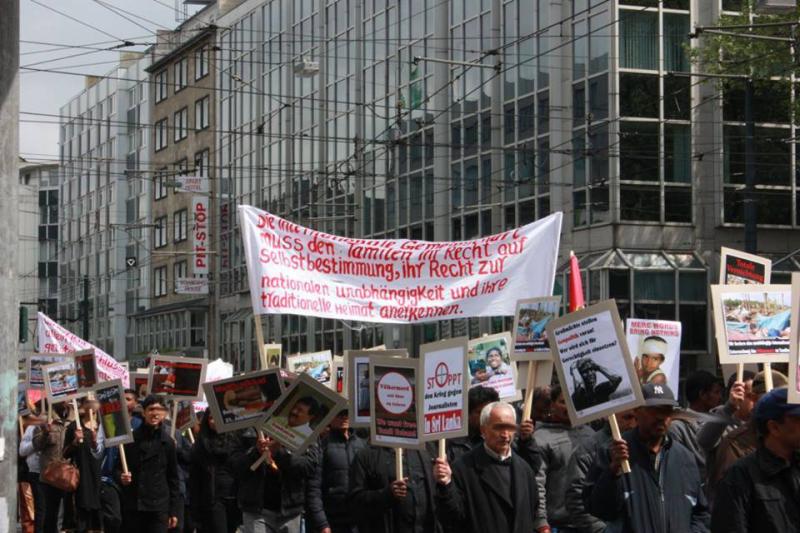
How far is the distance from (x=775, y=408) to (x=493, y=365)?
29.0ft

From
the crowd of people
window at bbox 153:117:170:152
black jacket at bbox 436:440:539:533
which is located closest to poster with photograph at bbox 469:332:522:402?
the crowd of people

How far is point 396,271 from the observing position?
41.1 feet

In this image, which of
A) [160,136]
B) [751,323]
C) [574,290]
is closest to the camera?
[751,323]

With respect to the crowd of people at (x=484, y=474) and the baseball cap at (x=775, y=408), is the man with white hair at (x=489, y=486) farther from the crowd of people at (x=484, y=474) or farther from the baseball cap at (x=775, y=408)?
the baseball cap at (x=775, y=408)

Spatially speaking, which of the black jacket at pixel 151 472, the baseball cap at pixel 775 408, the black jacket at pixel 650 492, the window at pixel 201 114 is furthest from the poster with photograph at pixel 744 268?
the window at pixel 201 114

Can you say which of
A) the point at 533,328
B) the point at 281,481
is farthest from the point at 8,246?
the point at 533,328

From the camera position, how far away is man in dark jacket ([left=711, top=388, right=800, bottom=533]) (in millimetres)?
5781

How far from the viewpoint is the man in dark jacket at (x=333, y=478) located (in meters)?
11.4

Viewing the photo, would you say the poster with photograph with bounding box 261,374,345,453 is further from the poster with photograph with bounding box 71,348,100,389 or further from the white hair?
the poster with photograph with bounding box 71,348,100,389

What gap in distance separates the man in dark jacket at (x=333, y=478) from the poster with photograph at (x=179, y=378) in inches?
183

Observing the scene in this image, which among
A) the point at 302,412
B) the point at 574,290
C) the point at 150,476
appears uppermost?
the point at 574,290

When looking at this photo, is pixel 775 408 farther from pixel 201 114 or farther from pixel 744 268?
pixel 201 114

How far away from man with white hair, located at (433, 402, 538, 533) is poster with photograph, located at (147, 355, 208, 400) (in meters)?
7.67

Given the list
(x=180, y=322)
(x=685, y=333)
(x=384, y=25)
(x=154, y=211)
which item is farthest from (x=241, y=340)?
(x=685, y=333)
